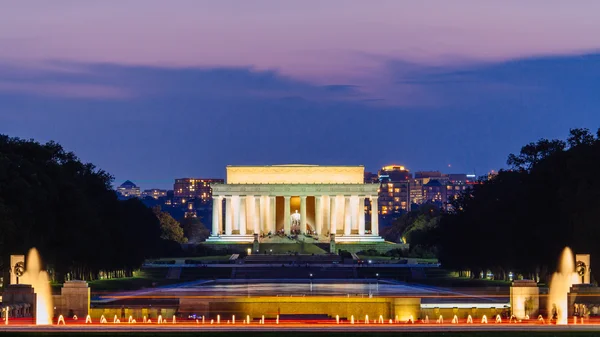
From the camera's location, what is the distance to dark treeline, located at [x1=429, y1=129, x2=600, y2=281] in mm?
86113

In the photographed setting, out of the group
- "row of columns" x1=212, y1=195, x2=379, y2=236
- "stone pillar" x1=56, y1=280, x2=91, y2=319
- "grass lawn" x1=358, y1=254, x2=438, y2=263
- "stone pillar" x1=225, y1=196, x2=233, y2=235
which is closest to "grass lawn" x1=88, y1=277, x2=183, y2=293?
"stone pillar" x1=56, y1=280, x2=91, y2=319

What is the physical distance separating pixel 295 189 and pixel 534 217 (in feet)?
329

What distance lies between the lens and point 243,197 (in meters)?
198

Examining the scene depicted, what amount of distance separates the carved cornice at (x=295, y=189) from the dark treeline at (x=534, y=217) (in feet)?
228

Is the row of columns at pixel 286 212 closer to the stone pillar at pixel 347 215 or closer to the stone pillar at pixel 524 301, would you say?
the stone pillar at pixel 347 215

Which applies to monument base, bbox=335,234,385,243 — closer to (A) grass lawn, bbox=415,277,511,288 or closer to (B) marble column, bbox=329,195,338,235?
(B) marble column, bbox=329,195,338,235

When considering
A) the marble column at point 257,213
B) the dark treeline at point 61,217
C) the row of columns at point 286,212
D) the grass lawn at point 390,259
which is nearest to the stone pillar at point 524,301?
the dark treeline at point 61,217

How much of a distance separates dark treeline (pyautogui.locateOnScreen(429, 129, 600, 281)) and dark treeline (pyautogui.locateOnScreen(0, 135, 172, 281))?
88.7 ft

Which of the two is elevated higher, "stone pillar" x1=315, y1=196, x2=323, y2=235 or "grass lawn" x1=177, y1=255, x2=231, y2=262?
"stone pillar" x1=315, y1=196, x2=323, y2=235

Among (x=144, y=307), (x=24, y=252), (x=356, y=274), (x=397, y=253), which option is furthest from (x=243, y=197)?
(x=144, y=307)

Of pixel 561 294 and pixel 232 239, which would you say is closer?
pixel 561 294

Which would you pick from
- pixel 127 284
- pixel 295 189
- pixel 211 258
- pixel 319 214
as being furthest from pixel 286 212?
pixel 127 284

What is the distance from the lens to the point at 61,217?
93062 mm

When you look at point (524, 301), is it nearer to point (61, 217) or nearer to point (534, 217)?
point (534, 217)
